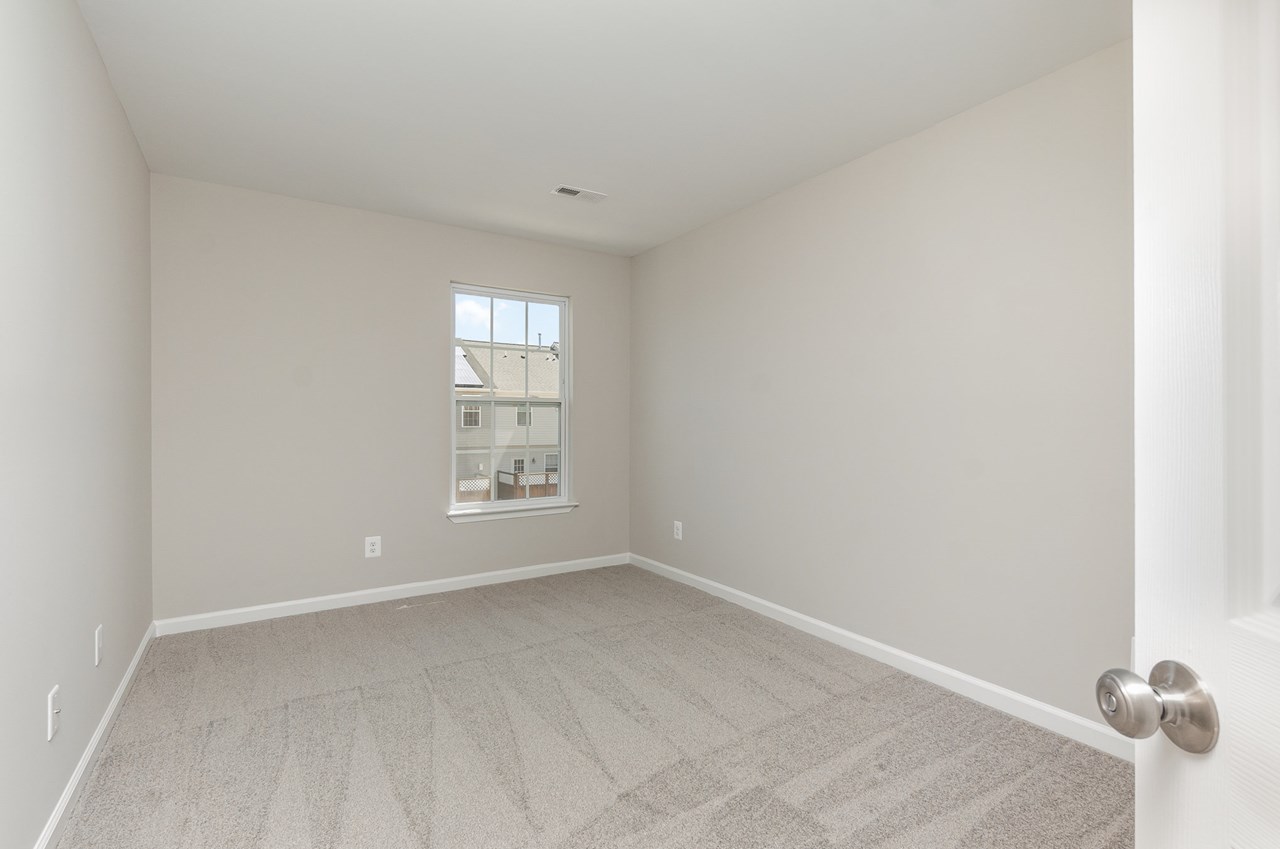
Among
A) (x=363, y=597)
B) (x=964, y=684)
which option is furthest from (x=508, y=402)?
(x=964, y=684)

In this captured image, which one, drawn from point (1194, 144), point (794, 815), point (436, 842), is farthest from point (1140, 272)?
point (436, 842)

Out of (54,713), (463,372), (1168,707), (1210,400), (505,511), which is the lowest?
(54,713)

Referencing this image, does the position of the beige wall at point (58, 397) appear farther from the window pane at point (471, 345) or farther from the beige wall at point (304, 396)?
the window pane at point (471, 345)

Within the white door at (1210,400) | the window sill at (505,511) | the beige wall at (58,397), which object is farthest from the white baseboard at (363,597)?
the white door at (1210,400)

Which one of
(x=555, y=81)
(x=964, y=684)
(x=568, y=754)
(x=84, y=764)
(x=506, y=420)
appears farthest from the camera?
(x=506, y=420)

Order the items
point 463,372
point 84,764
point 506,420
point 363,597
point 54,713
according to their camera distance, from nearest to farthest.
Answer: point 54,713, point 84,764, point 363,597, point 463,372, point 506,420

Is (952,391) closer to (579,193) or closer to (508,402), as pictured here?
(579,193)

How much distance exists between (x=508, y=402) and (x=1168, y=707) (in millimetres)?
4316

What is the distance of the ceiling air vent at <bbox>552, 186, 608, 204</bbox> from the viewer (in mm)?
3570

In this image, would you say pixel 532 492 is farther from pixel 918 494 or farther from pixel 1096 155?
pixel 1096 155

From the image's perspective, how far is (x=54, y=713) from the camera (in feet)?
5.86

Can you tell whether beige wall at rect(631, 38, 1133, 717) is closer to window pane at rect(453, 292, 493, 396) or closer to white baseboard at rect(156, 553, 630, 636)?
white baseboard at rect(156, 553, 630, 636)

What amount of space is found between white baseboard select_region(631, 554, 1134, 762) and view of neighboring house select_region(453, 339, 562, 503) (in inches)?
66.9

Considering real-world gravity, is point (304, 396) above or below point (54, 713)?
above
